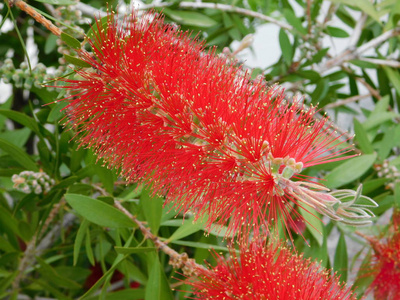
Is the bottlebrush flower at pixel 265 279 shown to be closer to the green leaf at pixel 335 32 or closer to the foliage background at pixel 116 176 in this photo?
the foliage background at pixel 116 176

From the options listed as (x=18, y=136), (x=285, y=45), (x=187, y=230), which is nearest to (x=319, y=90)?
(x=285, y=45)

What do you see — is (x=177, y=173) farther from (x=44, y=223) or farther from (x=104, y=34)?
(x=44, y=223)

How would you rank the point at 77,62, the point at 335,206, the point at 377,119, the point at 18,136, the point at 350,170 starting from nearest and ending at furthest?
the point at 335,206 → the point at 77,62 → the point at 350,170 → the point at 18,136 → the point at 377,119

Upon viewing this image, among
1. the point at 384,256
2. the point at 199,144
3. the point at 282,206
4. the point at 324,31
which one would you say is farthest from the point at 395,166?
the point at 199,144

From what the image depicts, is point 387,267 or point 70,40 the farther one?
point 387,267

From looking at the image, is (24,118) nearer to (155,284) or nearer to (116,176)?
(116,176)
